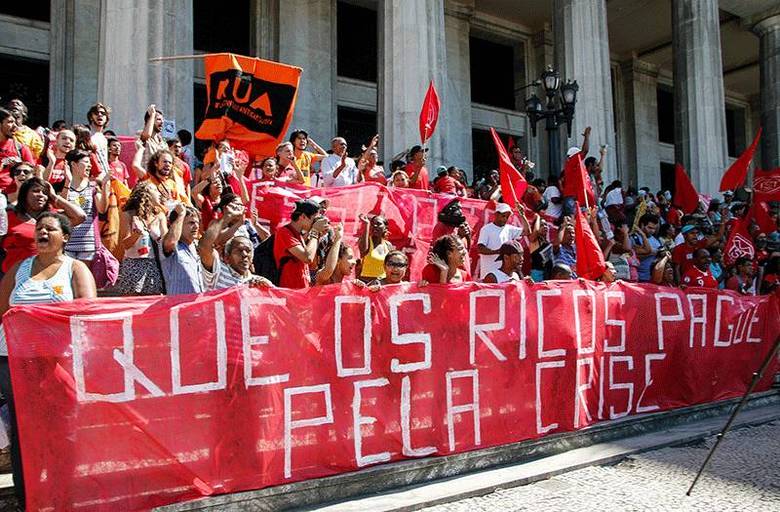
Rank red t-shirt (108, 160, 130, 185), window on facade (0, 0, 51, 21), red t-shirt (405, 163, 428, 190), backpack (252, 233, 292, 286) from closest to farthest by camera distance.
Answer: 1. backpack (252, 233, 292, 286)
2. red t-shirt (108, 160, 130, 185)
3. red t-shirt (405, 163, 428, 190)
4. window on facade (0, 0, 51, 21)

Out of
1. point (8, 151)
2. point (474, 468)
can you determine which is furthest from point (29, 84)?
point (474, 468)

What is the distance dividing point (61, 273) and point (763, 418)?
6862mm

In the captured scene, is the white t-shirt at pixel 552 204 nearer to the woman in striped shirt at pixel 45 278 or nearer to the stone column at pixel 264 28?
the woman in striped shirt at pixel 45 278

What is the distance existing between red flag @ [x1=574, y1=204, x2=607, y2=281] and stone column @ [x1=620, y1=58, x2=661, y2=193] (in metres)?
21.2

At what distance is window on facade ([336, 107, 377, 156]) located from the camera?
20500mm

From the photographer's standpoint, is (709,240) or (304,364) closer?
(304,364)

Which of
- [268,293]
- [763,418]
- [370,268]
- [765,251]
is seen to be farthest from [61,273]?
[765,251]

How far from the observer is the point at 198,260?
18.2 feet

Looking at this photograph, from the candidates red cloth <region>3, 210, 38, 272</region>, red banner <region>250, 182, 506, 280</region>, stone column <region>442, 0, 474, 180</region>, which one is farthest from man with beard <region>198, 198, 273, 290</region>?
stone column <region>442, 0, 474, 180</region>

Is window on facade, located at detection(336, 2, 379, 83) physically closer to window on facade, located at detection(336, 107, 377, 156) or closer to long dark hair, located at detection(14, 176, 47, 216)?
window on facade, located at detection(336, 107, 377, 156)

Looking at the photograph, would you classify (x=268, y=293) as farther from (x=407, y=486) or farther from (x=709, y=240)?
(x=709, y=240)

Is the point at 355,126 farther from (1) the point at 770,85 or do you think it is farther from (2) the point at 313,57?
(1) the point at 770,85

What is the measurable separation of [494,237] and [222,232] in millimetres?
4186

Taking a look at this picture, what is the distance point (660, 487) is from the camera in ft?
17.1
